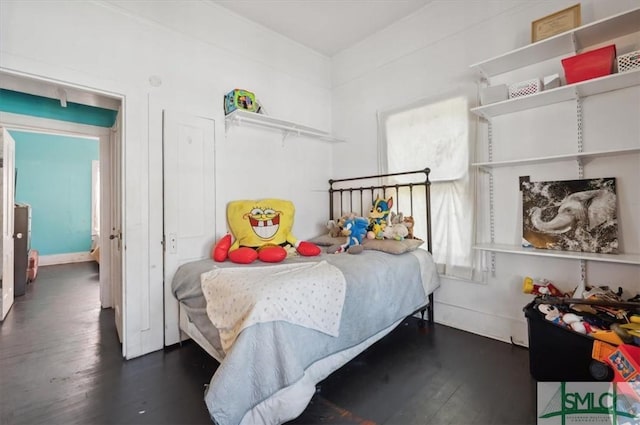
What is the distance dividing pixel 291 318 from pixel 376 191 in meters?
2.01

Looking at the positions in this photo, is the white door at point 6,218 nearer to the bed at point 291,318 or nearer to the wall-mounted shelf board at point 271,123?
the bed at point 291,318

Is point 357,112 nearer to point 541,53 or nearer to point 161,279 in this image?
point 541,53

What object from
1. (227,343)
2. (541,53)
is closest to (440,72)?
(541,53)

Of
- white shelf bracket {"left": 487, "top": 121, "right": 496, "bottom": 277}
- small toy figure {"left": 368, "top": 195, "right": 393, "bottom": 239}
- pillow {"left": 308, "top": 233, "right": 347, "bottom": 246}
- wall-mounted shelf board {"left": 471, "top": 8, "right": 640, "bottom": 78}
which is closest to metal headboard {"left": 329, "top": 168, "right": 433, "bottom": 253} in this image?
small toy figure {"left": 368, "top": 195, "right": 393, "bottom": 239}

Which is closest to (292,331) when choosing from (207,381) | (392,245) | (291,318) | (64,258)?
(291,318)

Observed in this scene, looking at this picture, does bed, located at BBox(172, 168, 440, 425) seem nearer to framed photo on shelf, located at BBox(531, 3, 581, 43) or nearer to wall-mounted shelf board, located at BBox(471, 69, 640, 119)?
wall-mounted shelf board, located at BBox(471, 69, 640, 119)

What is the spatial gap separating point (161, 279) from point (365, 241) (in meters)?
1.66

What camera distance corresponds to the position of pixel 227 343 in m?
1.36

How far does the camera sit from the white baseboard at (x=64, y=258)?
5.50 metres

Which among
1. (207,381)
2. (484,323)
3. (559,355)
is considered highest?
(559,355)

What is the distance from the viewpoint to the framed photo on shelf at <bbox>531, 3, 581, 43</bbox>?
1.80 m

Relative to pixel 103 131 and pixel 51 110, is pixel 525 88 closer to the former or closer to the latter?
pixel 103 131

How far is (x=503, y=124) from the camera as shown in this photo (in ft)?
7.29

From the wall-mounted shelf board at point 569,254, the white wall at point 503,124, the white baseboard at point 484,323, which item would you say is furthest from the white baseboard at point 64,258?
the wall-mounted shelf board at point 569,254
